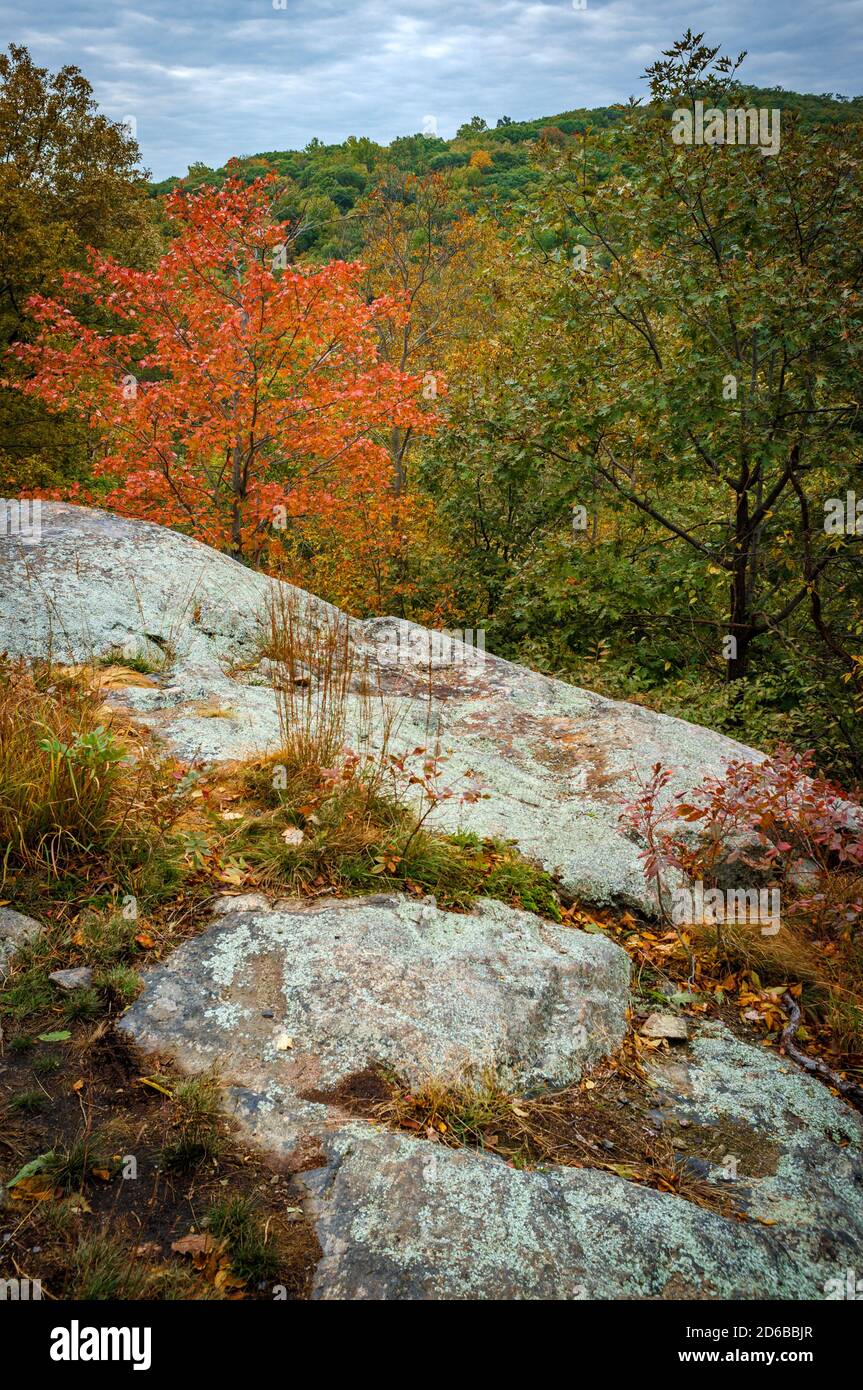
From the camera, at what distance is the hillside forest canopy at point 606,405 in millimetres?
6965

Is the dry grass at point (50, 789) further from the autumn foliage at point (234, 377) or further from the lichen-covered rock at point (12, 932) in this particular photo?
the autumn foliage at point (234, 377)

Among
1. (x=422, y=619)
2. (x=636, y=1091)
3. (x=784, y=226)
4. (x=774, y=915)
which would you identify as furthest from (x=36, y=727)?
(x=422, y=619)

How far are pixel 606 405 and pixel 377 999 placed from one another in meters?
6.60

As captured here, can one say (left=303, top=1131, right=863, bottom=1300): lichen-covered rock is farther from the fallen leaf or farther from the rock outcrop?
the fallen leaf

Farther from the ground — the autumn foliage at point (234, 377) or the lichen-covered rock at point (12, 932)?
the autumn foliage at point (234, 377)

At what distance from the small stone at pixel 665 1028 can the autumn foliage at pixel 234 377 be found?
6846 mm

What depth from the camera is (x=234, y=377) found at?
27.2 ft

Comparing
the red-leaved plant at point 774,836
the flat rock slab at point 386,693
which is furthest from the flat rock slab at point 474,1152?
the flat rock slab at point 386,693

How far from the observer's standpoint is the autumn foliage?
8.11 meters

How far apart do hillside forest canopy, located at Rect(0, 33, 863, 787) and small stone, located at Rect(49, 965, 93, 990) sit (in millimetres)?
5303

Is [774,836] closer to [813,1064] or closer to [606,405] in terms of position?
[813,1064]

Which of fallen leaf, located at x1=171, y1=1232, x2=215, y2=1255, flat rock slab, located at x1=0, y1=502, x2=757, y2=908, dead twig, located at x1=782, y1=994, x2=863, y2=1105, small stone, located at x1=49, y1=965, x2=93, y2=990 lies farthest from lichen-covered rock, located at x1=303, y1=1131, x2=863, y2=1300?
flat rock slab, located at x1=0, y1=502, x2=757, y2=908

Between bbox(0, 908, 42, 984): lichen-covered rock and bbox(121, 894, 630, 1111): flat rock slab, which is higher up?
bbox(0, 908, 42, 984): lichen-covered rock
